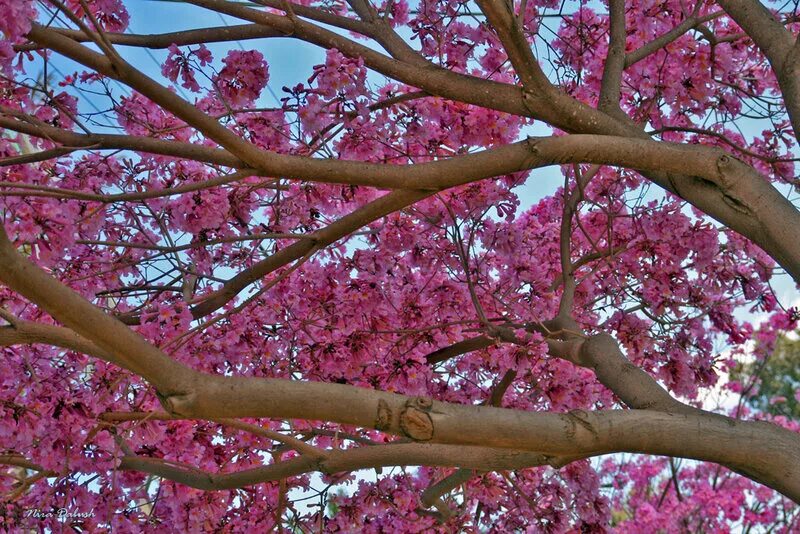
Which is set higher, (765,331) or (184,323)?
→ (765,331)

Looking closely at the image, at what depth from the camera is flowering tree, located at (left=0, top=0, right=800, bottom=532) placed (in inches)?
113

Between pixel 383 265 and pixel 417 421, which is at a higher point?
pixel 383 265

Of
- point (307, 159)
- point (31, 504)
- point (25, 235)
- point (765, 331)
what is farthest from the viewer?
point (765, 331)

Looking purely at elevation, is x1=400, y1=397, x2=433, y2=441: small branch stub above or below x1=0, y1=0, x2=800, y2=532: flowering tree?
below

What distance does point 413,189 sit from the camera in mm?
3170

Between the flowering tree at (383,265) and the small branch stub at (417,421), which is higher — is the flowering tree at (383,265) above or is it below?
above

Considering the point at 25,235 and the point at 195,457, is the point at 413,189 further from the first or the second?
the point at 195,457

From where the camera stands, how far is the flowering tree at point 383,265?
2.88 meters

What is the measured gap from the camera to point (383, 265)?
4.62m

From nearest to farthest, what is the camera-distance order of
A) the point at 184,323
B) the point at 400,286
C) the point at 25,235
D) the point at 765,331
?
the point at 25,235, the point at 184,323, the point at 400,286, the point at 765,331

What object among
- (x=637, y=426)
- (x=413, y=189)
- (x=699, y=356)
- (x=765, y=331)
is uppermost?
(x=765, y=331)

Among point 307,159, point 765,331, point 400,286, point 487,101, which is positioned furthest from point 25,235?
point 765,331

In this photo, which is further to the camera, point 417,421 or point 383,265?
point 383,265

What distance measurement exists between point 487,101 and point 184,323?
5.65 feet
